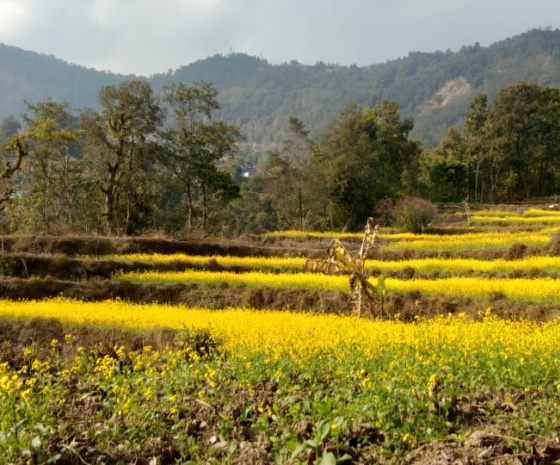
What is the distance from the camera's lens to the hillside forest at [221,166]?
31.5 m

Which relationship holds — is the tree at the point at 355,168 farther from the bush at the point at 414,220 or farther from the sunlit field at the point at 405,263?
the sunlit field at the point at 405,263

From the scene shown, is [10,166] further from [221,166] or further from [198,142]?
[221,166]

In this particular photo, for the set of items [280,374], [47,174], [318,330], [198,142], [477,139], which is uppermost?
[477,139]

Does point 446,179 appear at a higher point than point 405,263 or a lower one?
higher

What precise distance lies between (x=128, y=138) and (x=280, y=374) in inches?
1119

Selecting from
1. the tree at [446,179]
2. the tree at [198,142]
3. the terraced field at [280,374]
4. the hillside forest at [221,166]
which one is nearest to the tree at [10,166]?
the hillside forest at [221,166]

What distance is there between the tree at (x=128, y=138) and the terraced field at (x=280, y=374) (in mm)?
15778

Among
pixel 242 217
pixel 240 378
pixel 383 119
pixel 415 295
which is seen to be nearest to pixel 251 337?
pixel 240 378

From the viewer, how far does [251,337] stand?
907 cm

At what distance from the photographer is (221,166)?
4775cm

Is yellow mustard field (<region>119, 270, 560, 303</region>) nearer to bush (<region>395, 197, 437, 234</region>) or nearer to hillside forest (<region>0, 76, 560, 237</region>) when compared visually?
hillside forest (<region>0, 76, 560, 237</region>)

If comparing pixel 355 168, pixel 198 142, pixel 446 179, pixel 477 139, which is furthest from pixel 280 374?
pixel 477 139

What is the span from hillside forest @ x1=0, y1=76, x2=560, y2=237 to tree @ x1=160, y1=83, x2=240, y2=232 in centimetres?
8

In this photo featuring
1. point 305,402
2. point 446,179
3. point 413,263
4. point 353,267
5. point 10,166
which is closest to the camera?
point 305,402
